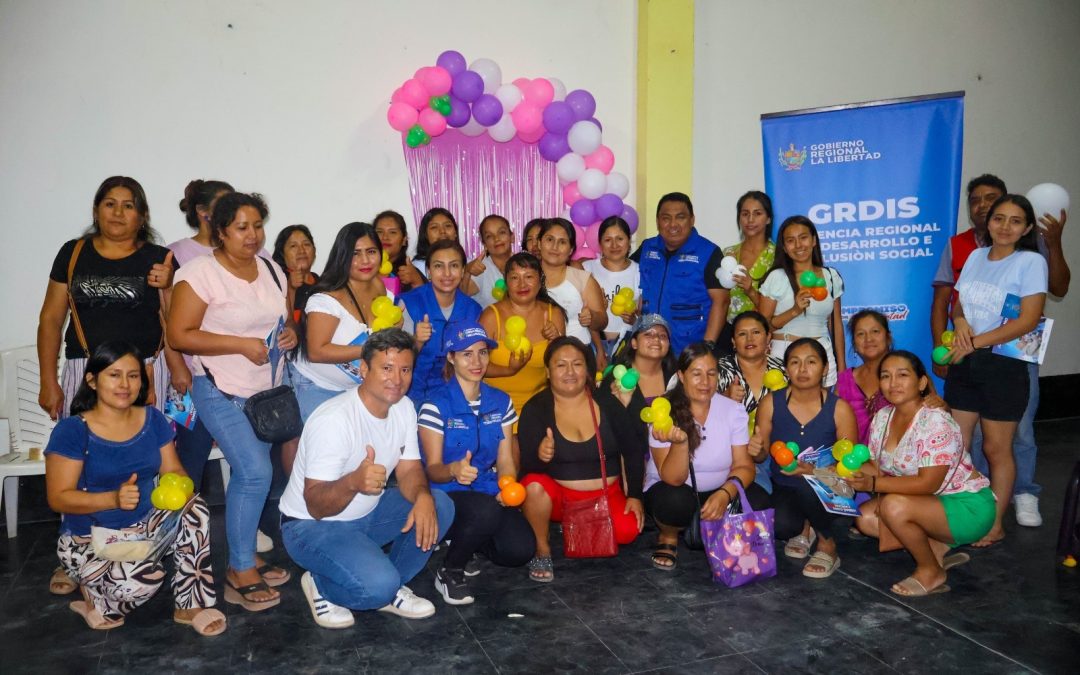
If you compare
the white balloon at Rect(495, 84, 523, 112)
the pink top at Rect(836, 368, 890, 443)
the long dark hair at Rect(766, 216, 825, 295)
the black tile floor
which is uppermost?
the white balloon at Rect(495, 84, 523, 112)

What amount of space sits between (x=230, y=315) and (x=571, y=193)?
2.85m

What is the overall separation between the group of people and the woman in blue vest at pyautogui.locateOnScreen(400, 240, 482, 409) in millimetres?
15

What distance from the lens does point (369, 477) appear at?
294 centimetres

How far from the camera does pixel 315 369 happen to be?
3.65 meters

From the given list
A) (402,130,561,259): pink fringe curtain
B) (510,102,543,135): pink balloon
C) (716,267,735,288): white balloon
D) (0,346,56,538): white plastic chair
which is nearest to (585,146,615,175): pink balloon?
(402,130,561,259): pink fringe curtain

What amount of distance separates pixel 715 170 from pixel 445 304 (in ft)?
10.4

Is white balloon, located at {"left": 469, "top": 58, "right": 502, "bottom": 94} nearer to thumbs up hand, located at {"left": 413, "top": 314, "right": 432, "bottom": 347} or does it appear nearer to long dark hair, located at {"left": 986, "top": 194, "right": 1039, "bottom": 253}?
thumbs up hand, located at {"left": 413, "top": 314, "right": 432, "bottom": 347}

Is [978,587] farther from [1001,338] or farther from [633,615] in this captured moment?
[633,615]

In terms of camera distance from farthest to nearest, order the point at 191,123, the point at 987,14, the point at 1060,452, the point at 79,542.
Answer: the point at 987,14
the point at 1060,452
the point at 191,123
the point at 79,542

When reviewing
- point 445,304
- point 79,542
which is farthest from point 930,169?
point 79,542

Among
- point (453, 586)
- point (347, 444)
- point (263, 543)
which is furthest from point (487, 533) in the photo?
point (263, 543)

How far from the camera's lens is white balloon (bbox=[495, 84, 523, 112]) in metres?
→ 5.38

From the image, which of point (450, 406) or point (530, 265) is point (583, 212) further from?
point (450, 406)

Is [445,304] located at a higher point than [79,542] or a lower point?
higher
